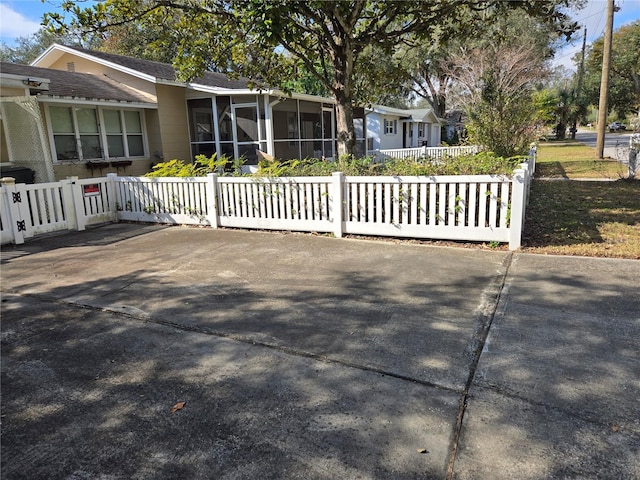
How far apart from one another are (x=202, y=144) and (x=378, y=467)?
51.6ft

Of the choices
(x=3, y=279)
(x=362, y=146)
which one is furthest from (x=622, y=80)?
(x=3, y=279)

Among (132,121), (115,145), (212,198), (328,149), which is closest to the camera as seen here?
(212,198)

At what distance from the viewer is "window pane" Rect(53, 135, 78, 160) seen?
1250cm

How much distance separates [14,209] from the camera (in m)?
7.08

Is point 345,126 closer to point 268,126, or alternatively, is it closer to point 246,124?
point 268,126

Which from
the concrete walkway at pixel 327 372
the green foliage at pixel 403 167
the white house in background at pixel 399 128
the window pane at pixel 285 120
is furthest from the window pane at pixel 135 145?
the white house in background at pixel 399 128

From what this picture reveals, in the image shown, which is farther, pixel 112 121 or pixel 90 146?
pixel 112 121

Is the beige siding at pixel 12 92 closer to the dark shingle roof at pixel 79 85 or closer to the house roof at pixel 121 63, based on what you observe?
the dark shingle roof at pixel 79 85

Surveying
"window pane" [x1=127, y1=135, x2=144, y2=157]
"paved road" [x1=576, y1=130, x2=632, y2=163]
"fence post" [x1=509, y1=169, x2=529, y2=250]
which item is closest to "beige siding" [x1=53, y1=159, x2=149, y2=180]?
"window pane" [x1=127, y1=135, x2=144, y2=157]

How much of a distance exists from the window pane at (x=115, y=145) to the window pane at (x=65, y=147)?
118 cm

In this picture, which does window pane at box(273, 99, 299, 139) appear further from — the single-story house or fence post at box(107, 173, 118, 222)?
fence post at box(107, 173, 118, 222)

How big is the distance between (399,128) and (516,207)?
30.3m

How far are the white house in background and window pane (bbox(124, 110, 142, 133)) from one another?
1240 centimetres

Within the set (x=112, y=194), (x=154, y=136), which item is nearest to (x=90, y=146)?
(x=154, y=136)
